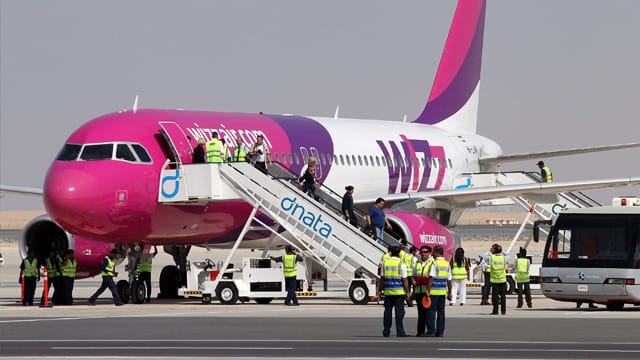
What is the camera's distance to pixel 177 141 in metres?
32.6

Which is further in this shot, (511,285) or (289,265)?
(511,285)

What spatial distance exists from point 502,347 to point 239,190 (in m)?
13.1

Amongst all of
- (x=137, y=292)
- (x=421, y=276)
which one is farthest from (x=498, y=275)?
(x=137, y=292)

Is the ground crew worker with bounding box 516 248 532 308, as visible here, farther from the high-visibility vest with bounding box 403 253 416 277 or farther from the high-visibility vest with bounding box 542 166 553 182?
the high-visibility vest with bounding box 542 166 553 182

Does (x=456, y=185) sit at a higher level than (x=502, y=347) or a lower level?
higher

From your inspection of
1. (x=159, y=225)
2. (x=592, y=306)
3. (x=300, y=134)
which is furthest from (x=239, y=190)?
(x=592, y=306)

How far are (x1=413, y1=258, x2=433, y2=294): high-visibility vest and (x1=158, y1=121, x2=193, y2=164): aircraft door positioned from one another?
9814 millimetres

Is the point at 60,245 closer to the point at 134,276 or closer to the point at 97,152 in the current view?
the point at 134,276

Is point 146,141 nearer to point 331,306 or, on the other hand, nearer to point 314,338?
point 331,306

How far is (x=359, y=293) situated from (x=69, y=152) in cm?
697

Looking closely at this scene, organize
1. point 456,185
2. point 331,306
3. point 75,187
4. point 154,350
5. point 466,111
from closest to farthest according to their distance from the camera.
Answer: point 154,350
point 75,187
point 331,306
point 456,185
point 466,111

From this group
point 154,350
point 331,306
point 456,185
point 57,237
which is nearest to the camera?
point 154,350

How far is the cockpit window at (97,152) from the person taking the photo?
3153 cm

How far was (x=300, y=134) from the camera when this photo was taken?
3722cm
